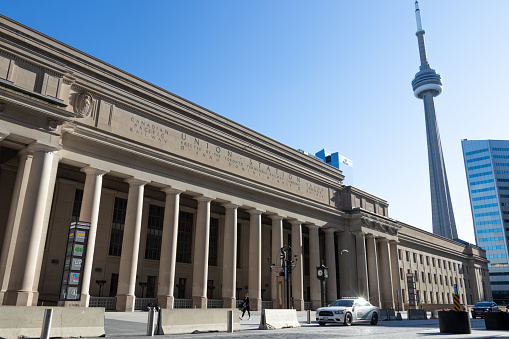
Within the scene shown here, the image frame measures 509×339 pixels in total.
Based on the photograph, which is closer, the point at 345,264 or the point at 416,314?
the point at 416,314

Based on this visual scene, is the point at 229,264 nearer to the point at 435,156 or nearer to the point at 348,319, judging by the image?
the point at 348,319

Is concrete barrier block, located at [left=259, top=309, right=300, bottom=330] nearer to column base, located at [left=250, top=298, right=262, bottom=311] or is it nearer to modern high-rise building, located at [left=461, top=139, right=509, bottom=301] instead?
column base, located at [left=250, top=298, right=262, bottom=311]

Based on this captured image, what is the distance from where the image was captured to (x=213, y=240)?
144 feet

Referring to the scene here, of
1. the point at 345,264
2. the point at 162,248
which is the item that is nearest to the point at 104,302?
the point at 162,248

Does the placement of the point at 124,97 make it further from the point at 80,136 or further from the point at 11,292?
the point at 11,292

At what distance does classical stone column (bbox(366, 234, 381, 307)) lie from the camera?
52062mm

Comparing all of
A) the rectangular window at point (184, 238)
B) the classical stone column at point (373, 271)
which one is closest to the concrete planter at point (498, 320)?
→ the rectangular window at point (184, 238)

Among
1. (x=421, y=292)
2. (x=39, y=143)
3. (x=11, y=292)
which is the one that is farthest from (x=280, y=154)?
(x=421, y=292)

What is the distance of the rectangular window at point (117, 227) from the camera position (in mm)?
36031

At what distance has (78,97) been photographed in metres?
29.7

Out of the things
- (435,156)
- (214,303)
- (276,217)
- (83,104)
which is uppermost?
(435,156)

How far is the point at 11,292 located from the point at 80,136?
35.4 feet

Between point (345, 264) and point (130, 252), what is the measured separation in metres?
30.8

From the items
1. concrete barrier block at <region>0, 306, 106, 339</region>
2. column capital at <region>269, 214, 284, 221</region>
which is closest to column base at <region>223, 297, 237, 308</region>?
column capital at <region>269, 214, 284, 221</region>
